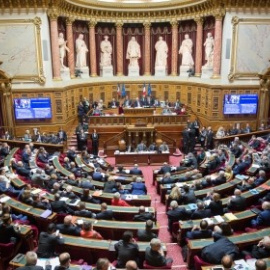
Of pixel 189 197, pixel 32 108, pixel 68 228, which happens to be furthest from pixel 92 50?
pixel 68 228

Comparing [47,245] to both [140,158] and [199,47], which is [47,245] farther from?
[199,47]

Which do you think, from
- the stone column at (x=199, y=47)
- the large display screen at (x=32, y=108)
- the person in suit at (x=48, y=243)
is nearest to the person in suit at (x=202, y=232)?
the person in suit at (x=48, y=243)

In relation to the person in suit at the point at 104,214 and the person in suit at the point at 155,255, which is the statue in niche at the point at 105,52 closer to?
the person in suit at the point at 104,214

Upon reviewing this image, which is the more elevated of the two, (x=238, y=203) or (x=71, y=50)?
(x=71, y=50)

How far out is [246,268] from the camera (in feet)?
16.7

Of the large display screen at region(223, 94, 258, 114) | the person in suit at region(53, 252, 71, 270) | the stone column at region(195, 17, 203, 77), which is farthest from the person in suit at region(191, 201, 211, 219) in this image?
the stone column at region(195, 17, 203, 77)

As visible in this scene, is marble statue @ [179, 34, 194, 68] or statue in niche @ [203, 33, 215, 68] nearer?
statue in niche @ [203, 33, 215, 68]

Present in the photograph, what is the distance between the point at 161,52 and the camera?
71.4 feet

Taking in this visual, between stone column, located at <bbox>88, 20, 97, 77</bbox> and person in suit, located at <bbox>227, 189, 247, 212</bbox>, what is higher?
stone column, located at <bbox>88, 20, 97, 77</bbox>

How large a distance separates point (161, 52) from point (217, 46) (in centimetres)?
504

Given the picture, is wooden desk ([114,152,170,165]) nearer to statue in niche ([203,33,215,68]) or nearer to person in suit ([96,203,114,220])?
statue in niche ([203,33,215,68])

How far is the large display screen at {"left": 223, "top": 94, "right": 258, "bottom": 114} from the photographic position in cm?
1747

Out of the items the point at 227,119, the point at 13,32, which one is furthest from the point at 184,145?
the point at 13,32

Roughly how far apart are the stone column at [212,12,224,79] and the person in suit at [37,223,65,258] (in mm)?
14220
